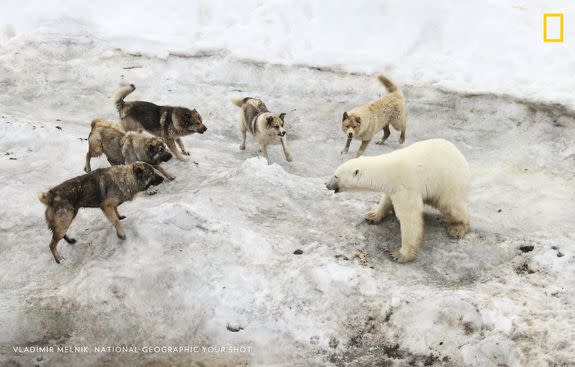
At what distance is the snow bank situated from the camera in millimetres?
11750

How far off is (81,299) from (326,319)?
3.04m

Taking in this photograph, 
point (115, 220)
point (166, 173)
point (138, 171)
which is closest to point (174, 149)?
point (166, 173)

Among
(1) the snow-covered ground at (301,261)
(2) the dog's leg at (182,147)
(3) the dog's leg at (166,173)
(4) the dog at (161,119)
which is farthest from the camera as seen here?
(2) the dog's leg at (182,147)

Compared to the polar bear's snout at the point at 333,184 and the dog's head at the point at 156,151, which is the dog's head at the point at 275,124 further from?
the polar bear's snout at the point at 333,184

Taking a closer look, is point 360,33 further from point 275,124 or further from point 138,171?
point 138,171

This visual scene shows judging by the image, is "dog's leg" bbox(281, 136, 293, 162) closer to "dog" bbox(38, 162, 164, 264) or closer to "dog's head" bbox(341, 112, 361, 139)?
"dog's head" bbox(341, 112, 361, 139)

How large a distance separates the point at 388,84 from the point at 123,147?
5.73 meters

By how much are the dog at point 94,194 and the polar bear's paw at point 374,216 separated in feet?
10.2

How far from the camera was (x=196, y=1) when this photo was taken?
15656 millimetres

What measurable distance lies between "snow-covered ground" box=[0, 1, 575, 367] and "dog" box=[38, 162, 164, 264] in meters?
0.35

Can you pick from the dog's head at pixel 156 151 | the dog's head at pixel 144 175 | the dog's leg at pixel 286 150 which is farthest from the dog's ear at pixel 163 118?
the dog's head at pixel 144 175

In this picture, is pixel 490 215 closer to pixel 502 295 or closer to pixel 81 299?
pixel 502 295

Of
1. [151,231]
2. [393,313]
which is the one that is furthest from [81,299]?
[393,313]

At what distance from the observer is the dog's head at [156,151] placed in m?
8.85
